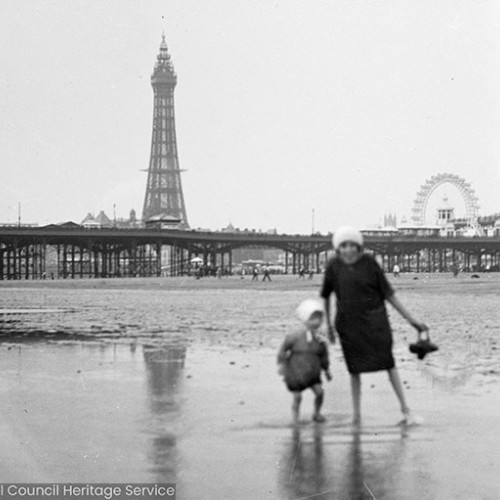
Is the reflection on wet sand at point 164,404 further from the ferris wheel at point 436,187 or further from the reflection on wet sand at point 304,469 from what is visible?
the ferris wheel at point 436,187

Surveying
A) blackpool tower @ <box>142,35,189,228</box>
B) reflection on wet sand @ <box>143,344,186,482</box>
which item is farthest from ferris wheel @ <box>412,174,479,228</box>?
reflection on wet sand @ <box>143,344,186,482</box>

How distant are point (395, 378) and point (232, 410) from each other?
1.17 meters

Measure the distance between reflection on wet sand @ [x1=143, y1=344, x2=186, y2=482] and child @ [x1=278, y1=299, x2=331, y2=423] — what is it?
780 millimetres

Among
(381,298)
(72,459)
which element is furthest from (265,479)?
(381,298)

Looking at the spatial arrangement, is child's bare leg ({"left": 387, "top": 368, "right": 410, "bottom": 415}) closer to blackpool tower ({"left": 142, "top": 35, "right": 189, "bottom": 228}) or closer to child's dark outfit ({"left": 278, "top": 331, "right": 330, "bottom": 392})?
child's dark outfit ({"left": 278, "top": 331, "right": 330, "bottom": 392})

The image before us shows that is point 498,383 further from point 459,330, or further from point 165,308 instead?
point 165,308

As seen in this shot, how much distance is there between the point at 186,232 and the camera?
93.4 metres

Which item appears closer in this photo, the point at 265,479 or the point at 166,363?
the point at 265,479

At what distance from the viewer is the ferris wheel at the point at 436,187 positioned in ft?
472

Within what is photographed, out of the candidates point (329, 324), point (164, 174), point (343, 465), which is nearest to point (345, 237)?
point (329, 324)

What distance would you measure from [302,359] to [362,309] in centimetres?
48

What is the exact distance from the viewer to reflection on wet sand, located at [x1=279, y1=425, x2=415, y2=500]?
4305mm

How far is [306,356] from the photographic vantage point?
5789mm

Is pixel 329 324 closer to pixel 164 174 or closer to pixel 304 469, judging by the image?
pixel 304 469
